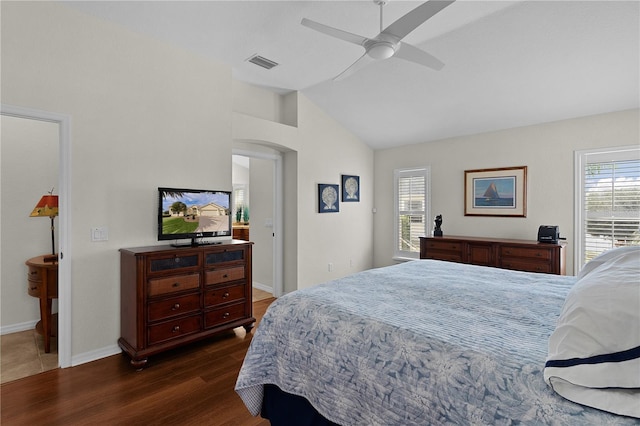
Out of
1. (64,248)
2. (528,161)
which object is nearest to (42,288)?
(64,248)

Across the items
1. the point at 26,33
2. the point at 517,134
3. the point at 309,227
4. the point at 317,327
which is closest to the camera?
the point at 317,327

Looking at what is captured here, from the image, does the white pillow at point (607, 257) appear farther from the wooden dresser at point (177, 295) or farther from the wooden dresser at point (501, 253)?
the wooden dresser at point (177, 295)

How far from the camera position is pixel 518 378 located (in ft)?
3.42

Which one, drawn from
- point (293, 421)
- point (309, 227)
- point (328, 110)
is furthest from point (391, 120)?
point (293, 421)

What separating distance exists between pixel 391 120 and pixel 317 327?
13.2ft

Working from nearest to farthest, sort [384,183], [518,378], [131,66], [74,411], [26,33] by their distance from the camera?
[518,378] → [74,411] → [26,33] → [131,66] → [384,183]

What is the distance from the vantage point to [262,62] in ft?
12.2

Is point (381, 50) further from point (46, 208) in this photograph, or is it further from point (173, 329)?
point (46, 208)

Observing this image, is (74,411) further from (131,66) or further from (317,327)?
(131,66)

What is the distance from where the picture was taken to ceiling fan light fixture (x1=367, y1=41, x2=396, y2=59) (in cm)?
227

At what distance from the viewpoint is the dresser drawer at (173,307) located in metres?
2.75

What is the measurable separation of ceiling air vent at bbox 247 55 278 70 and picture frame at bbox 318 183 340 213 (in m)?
1.82

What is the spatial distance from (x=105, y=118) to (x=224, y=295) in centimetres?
194

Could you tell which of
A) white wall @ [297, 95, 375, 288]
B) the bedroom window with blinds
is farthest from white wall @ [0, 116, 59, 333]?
the bedroom window with blinds
